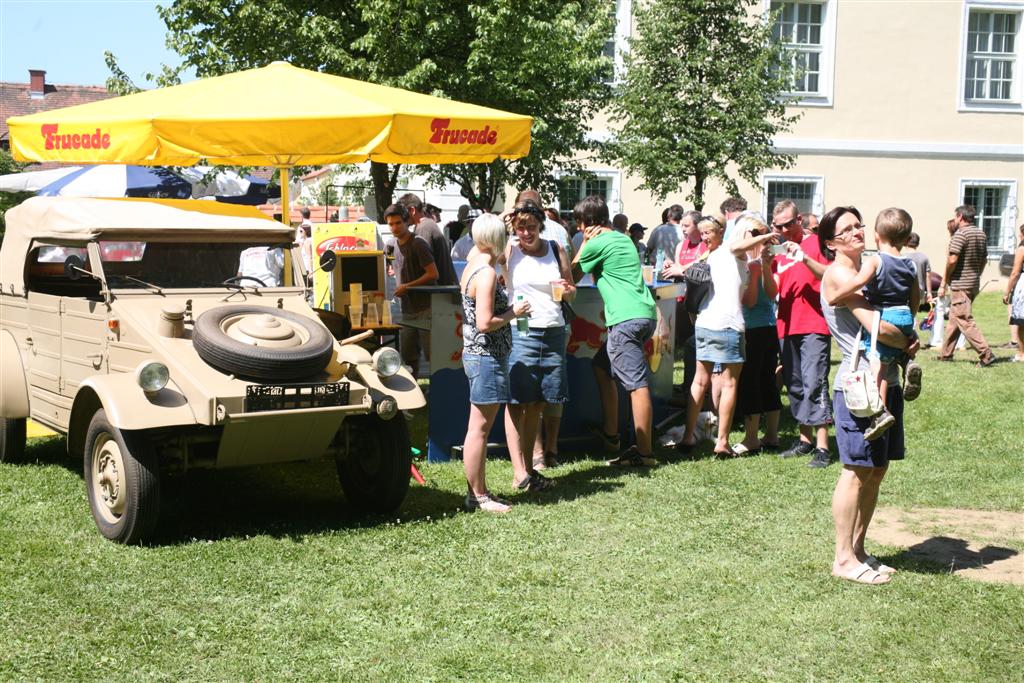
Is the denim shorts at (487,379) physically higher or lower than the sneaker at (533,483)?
higher

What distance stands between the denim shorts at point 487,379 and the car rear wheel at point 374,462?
0.48m

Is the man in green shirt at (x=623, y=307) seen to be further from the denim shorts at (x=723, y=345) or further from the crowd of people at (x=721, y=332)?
the denim shorts at (x=723, y=345)

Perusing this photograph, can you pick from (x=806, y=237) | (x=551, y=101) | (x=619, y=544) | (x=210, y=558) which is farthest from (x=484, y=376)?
(x=551, y=101)

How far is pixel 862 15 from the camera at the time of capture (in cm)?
2712

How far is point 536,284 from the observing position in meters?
7.79

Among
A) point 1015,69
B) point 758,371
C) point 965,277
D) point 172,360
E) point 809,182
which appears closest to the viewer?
point 172,360

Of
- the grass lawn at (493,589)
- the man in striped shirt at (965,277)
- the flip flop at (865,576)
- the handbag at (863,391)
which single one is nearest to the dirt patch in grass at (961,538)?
the grass lawn at (493,589)

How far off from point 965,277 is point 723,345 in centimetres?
701

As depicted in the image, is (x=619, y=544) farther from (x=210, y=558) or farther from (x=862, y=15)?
(x=862, y=15)

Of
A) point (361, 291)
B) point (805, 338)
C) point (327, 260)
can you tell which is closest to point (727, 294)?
point (805, 338)

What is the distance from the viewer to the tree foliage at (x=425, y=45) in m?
15.5

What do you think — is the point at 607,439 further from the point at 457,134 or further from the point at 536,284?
the point at 457,134

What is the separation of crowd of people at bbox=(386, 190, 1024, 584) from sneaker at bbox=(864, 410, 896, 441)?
0.03 ft

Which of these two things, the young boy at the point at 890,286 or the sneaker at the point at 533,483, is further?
the sneaker at the point at 533,483
